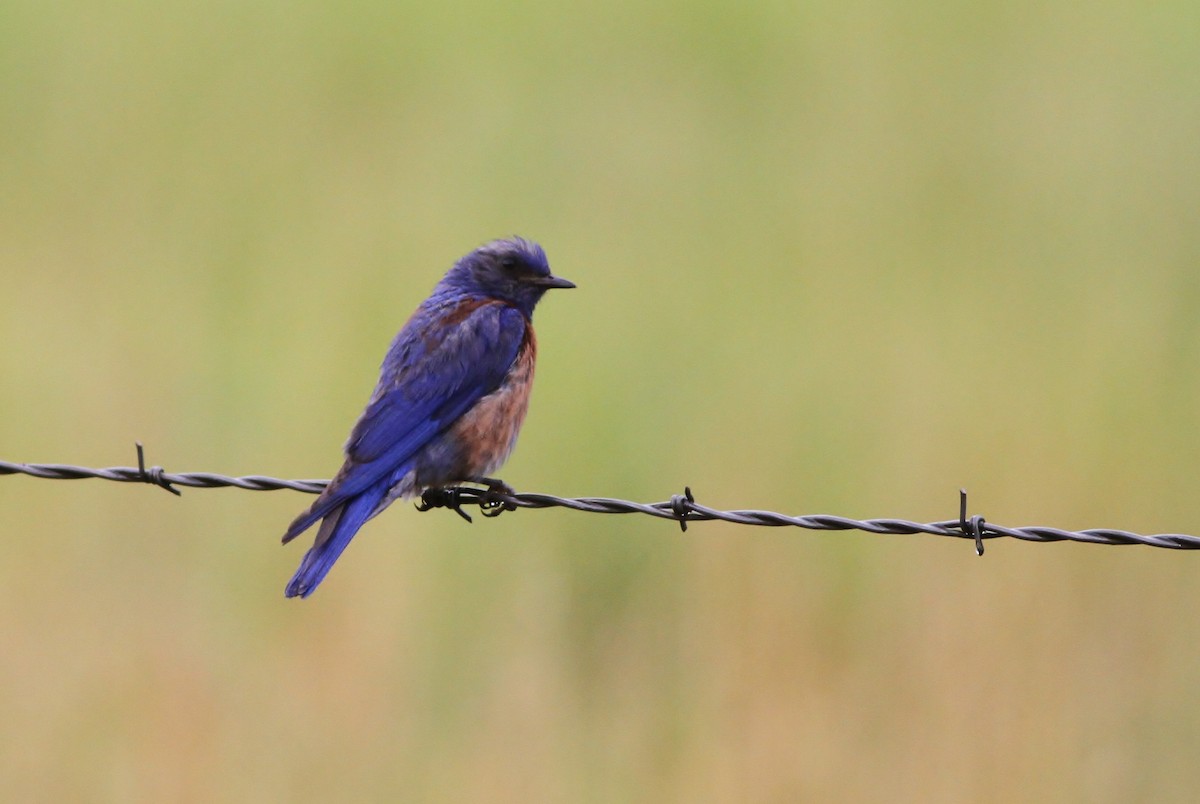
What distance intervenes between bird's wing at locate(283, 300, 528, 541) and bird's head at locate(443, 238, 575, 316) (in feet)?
0.74

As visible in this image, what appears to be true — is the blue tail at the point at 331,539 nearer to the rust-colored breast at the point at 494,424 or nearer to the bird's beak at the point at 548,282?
the rust-colored breast at the point at 494,424

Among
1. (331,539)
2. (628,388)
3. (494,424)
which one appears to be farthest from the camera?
(628,388)

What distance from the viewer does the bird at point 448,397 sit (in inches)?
180

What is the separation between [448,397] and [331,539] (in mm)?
842

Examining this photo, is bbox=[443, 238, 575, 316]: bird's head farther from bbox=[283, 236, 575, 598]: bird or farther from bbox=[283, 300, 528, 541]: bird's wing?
bbox=[283, 300, 528, 541]: bird's wing

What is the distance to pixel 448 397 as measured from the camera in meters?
5.12

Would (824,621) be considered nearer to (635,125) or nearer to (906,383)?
(906,383)

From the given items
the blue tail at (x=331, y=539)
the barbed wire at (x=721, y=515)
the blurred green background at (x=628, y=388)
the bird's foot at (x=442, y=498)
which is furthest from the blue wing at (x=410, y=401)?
the blurred green background at (x=628, y=388)

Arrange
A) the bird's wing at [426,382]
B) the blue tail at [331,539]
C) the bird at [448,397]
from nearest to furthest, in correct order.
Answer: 1. the blue tail at [331,539]
2. the bird at [448,397]
3. the bird's wing at [426,382]

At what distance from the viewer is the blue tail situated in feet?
14.0

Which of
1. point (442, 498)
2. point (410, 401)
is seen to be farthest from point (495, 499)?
point (410, 401)

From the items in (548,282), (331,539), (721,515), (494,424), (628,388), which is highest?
(548,282)

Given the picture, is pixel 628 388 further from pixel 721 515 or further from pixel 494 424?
pixel 721 515

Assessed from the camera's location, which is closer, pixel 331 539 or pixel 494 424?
pixel 331 539
